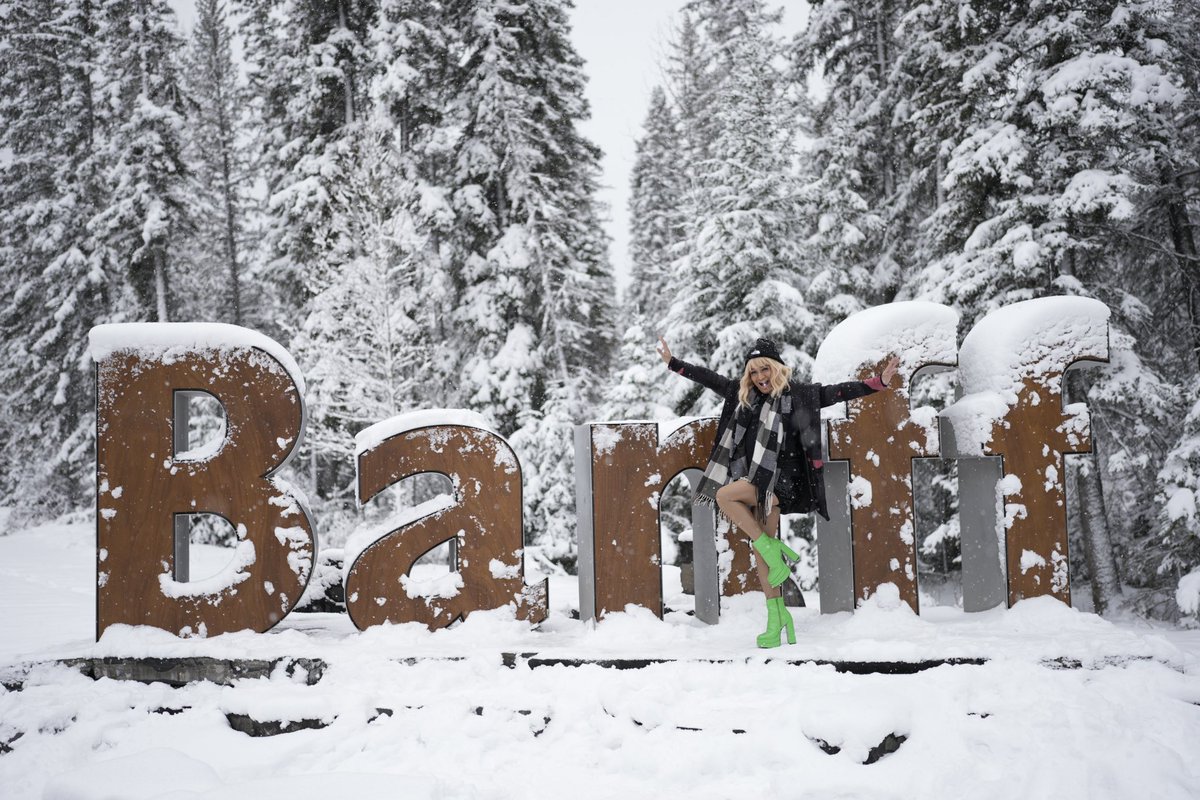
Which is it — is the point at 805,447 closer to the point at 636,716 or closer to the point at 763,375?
the point at 763,375

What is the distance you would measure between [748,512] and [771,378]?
0.90 metres

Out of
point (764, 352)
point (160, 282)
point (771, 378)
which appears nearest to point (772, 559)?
point (771, 378)

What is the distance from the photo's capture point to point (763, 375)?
15.6ft

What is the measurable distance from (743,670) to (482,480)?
2.20 metres

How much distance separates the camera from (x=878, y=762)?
11.3 ft

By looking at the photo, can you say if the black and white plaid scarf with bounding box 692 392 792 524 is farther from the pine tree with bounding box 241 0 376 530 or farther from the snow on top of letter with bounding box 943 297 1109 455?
the pine tree with bounding box 241 0 376 530

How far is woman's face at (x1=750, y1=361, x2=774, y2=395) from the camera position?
4750mm

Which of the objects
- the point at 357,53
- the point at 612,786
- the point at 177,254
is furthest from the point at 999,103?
the point at 177,254

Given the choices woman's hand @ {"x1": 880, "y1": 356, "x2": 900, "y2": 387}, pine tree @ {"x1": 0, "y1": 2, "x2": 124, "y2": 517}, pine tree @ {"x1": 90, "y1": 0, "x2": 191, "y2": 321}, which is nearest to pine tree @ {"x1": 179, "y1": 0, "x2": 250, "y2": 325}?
pine tree @ {"x1": 0, "y1": 2, "x2": 124, "y2": 517}

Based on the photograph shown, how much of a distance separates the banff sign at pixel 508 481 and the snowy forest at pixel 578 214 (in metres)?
3.54

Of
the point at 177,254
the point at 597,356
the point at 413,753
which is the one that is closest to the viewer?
the point at 413,753

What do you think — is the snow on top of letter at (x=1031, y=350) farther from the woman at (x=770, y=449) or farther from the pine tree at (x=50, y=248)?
the pine tree at (x=50, y=248)

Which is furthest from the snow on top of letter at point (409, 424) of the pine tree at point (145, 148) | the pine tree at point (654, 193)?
the pine tree at point (654, 193)

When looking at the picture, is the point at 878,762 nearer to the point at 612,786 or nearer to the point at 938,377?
the point at 612,786
